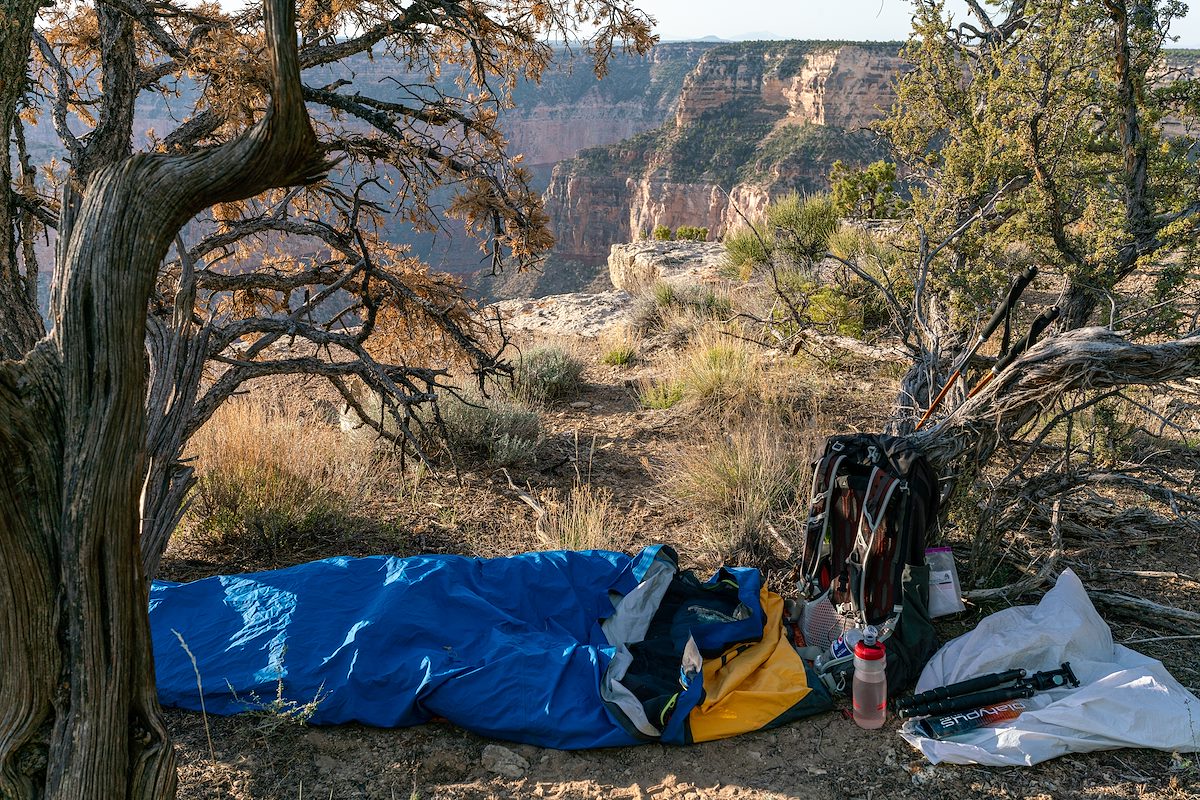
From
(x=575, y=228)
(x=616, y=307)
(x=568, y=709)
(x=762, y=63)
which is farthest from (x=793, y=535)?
(x=575, y=228)

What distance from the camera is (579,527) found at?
3973mm

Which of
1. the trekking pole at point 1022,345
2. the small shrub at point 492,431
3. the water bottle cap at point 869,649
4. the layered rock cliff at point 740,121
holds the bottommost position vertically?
the water bottle cap at point 869,649

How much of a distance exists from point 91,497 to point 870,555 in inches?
95.8

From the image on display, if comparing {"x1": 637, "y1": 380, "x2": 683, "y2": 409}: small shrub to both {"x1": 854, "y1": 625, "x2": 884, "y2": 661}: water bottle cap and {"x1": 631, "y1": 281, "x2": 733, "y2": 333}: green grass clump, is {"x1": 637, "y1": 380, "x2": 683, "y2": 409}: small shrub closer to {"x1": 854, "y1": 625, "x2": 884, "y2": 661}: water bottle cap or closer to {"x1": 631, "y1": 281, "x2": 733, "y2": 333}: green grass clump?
{"x1": 631, "y1": 281, "x2": 733, "y2": 333}: green grass clump

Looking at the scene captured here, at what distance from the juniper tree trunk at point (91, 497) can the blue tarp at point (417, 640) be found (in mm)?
1067

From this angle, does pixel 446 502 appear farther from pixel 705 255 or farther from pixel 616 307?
pixel 705 255

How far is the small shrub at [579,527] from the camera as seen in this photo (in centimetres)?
390

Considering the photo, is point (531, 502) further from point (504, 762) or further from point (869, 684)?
point (869, 684)

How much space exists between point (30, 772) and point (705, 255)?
12.1 m

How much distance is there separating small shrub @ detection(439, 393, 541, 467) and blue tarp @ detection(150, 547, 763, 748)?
1.79 metres

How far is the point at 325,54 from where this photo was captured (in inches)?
152

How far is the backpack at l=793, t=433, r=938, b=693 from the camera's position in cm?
292

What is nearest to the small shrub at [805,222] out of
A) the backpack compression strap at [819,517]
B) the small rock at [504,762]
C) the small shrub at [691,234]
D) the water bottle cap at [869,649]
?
the small shrub at [691,234]

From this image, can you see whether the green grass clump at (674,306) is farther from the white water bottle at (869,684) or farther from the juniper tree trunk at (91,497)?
the juniper tree trunk at (91,497)
